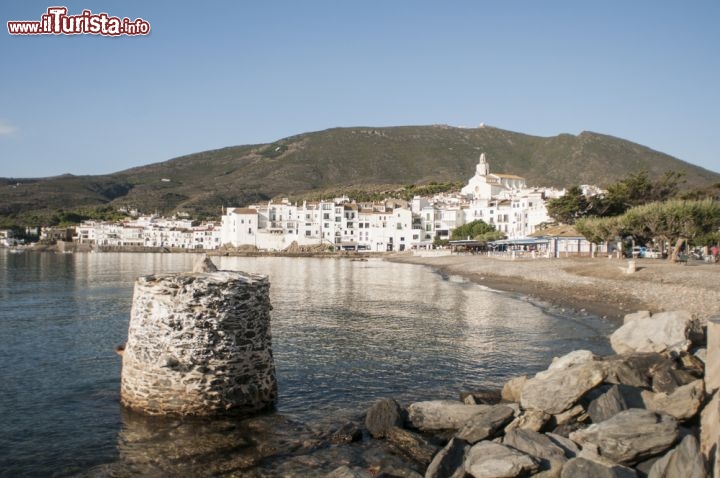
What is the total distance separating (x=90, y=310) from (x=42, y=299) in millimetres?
7351

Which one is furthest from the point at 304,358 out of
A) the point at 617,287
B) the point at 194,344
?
the point at 617,287

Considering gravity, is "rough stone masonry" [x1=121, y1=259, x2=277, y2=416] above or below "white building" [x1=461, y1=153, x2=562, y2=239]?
below

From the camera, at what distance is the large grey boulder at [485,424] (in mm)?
9125

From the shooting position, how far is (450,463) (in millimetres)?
8203

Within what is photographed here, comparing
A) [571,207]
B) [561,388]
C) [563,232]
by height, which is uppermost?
[571,207]

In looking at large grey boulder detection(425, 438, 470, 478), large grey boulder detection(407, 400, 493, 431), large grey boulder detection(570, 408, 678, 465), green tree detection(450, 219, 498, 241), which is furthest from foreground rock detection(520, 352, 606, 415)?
green tree detection(450, 219, 498, 241)

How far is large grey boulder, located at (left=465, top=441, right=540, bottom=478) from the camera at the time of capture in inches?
291

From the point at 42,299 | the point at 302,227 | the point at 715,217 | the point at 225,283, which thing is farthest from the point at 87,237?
the point at 225,283

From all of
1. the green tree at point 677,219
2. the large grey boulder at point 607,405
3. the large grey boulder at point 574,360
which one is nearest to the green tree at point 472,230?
the green tree at point 677,219

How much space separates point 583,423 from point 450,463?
263cm

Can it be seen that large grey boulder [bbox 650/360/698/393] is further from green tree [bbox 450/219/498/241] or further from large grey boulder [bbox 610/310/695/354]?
green tree [bbox 450/219/498/241]

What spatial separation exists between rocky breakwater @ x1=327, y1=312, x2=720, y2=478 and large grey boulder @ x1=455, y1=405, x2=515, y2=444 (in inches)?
0.7

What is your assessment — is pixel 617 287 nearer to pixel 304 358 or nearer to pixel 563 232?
pixel 304 358

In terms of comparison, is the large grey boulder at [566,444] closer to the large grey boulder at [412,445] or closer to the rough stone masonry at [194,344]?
the large grey boulder at [412,445]
